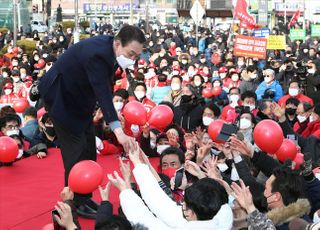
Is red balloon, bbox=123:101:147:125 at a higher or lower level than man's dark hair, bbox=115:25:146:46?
lower

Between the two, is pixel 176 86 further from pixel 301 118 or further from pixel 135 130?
pixel 135 130

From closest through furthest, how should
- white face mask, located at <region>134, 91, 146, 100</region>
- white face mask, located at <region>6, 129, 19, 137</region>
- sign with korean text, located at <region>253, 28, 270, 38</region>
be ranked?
white face mask, located at <region>6, 129, 19, 137</region>
white face mask, located at <region>134, 91, 146, 100</region>
sign with korean text, located at <region>253, 28, 270, 38</region>

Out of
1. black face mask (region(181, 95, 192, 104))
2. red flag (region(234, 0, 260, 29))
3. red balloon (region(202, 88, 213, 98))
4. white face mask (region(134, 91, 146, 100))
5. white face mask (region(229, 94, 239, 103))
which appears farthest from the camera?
red flag (region(234, 0, 260, 29))

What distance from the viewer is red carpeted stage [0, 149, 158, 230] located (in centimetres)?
469

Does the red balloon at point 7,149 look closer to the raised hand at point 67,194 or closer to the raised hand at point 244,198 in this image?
the raised hand at point 67,194

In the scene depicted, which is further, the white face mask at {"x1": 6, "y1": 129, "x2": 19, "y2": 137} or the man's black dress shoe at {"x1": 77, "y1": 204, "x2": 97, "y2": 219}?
the white face mask at {"x1": 6, "y1": 129, "x2": 19, "y2": 137}

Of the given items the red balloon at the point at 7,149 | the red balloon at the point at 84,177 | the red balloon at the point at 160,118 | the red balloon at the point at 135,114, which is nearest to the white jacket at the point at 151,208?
the red balloon at the point at 84,177

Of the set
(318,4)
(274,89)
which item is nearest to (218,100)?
(274,89)

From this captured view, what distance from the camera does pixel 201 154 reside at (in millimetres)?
4973

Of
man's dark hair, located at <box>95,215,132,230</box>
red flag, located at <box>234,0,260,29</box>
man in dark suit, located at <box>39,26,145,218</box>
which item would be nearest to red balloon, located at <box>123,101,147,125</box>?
man in dark suit, located at <box>39,26,145,218</box>

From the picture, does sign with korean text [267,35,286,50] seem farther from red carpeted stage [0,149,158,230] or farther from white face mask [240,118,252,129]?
red carpeted stage [0,149,158,230]

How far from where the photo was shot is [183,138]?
6.95 metres

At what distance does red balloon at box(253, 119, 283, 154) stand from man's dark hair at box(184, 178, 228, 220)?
2.16 meters

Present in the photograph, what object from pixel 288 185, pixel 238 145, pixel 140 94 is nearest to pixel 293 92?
pixel 140 94
